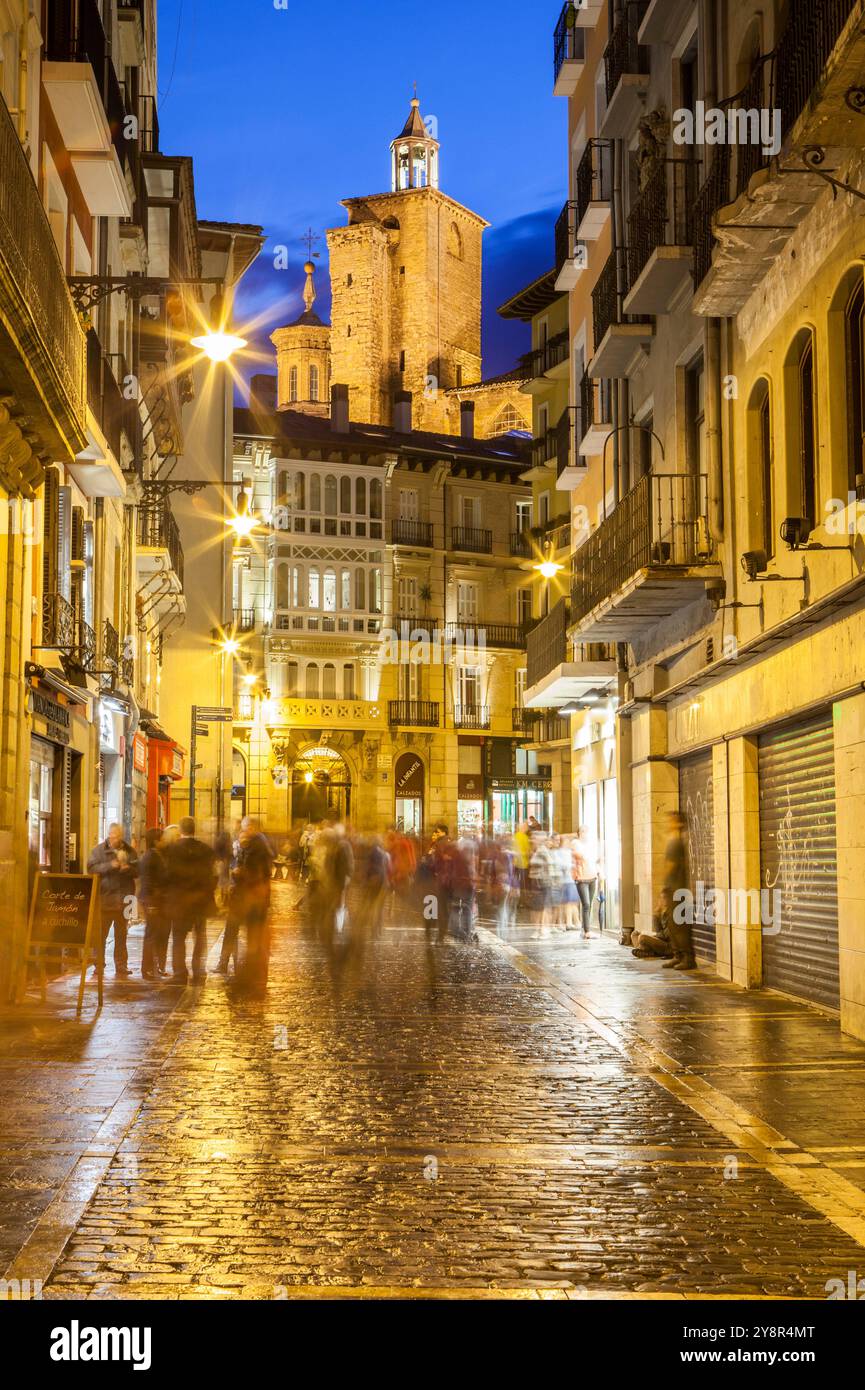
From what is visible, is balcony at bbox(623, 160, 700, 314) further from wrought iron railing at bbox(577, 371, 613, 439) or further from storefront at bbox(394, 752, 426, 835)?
storefront at bbox(394, 752, 426, 835)

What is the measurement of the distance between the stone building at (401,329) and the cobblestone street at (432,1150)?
85.4m

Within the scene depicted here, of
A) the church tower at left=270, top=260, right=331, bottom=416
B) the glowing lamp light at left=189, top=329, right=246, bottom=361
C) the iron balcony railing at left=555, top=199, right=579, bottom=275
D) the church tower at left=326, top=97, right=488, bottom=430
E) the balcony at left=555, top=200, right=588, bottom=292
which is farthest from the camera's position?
→ the church tower at left=270, top=260, right=331, bottom=416

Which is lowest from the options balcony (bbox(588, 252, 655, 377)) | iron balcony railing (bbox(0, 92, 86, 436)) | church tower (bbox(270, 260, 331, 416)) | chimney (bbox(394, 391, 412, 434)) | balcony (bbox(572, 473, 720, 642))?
balcony (bbox(572, 473, 720, 642))

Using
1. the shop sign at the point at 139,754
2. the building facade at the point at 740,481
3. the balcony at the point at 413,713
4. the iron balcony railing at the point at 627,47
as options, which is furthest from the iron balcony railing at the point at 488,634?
the iron balcony railing at the point at 627,47

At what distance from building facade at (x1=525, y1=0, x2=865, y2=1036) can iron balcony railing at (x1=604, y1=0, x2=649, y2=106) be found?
0.05m

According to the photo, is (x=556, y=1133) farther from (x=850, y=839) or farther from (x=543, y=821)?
(x=543, y=821)

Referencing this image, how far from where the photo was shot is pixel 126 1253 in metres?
6.43

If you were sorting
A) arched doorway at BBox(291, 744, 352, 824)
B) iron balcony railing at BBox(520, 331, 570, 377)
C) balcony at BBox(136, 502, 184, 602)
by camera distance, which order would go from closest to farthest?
balcony at BBox(136, 502, 184, 602), iron balcony railing at BBox(520, 331, 570, 377), arched doorway at BBox(291, 744, 352, 824)

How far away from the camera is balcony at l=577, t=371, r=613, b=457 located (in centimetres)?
2708

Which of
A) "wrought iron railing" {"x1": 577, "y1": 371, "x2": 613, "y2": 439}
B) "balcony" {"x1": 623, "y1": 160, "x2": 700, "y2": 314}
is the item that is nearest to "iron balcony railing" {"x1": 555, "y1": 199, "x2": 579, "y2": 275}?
"wrought iron railing" {"x1": 577, "y1": 371, "x2": 613, "y2": 439}

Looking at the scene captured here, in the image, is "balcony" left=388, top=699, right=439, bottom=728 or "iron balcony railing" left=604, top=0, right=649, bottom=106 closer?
"iron balcony railing" left=604, top=0, right=649, bottom=106

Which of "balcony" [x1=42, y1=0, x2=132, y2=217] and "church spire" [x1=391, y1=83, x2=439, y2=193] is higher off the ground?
"church spire" [x1=391, y1=83, x2=439, y2=193]

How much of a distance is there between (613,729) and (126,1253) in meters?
21.2
